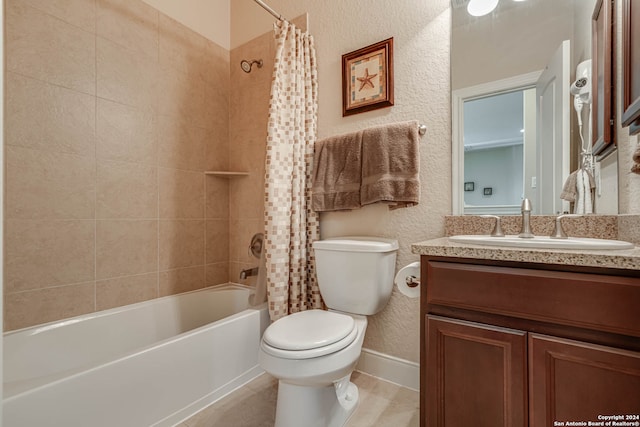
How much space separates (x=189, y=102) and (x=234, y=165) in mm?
537

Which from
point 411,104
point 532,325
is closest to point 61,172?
point 411,104

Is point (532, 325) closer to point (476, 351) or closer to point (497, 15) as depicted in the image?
point (476, 351)

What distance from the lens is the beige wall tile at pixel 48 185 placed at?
138cm

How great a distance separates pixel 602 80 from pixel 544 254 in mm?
820

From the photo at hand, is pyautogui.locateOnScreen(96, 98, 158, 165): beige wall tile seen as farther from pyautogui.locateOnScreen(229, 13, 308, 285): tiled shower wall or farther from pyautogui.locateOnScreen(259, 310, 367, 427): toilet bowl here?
pyautogui.locateOnScreen(259, 310, 367, 427): toilet bowl

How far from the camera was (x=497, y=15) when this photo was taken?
1.41 meters

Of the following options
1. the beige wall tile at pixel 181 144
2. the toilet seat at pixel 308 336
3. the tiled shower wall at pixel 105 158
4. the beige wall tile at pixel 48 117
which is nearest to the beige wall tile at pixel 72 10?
the tiled shower wall at pixel 105 158

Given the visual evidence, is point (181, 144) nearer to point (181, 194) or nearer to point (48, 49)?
point (181, 194)

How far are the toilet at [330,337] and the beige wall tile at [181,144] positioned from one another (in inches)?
45.9

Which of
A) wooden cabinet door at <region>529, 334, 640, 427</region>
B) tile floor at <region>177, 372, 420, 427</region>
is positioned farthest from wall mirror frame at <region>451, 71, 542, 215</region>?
tile floor at <region>177, 372, 420, 427</region>

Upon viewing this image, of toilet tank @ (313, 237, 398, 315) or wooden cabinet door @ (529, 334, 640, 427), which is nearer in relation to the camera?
wooden cabinet door @ (529, 334, 640, 427)

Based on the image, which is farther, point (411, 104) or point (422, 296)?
point (411, 104)

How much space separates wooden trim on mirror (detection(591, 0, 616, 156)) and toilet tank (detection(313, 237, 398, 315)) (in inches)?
36.1

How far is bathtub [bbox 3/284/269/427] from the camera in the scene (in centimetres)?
101
